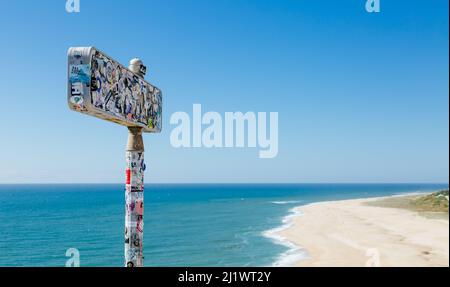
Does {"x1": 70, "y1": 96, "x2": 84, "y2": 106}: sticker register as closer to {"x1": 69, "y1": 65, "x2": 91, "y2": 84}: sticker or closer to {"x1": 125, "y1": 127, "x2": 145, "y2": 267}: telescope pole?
{"x1": 69, "y1": 65, "x2": 91, "y2": 84}: sticker

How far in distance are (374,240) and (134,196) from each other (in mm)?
32722

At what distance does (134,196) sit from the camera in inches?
255

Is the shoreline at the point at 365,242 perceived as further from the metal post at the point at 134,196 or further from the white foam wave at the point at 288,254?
the metal post at the point at 134,196

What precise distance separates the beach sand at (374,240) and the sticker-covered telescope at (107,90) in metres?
22.3

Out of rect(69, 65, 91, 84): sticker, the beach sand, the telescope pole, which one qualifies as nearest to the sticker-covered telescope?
rect(69, 65, 91, 84): sticker

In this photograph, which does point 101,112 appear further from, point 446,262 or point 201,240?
point 201,240

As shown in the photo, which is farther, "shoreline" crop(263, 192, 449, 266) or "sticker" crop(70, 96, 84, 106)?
"shoreline" crop(263, 192, 449, 266)

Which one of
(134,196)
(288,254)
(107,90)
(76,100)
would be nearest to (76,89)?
(76,100)

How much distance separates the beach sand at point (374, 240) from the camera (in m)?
26.8

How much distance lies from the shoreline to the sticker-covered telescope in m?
22.3

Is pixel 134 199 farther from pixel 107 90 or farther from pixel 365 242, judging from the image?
pixel 365 242

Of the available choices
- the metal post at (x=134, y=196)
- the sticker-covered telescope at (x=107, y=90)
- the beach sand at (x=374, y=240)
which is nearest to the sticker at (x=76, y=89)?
the sticker-covered telescope at (x=107, y=90)

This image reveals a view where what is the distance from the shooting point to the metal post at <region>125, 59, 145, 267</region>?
21.1ft

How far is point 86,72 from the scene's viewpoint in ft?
15.9
